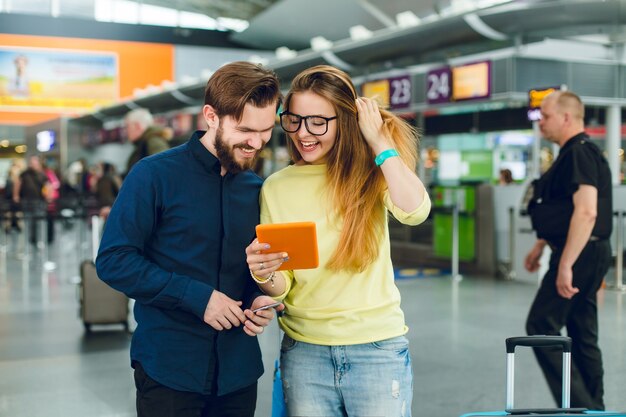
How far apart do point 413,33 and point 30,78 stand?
20512mm

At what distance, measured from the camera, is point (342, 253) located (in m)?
1.81

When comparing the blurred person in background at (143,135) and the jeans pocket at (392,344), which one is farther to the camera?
the blurred person in background at (143,135)

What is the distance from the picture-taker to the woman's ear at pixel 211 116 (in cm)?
185

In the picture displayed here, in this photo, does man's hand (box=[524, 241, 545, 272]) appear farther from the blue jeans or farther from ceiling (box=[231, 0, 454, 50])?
ceiling (box=[231, 0, 454, 50])

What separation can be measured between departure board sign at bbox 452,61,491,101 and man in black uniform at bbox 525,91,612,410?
6635mm

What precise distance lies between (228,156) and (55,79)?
2902 cm

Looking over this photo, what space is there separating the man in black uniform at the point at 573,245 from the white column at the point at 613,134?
8587mm

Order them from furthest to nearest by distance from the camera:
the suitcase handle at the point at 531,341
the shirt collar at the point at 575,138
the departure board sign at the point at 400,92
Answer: the departure board sign at the point at 400,92
the shirt collar at the point at 575,138
the suitcase handle at the point at 531,341

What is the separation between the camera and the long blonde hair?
6.00 feet

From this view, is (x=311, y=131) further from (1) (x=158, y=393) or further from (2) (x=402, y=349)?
(1) (x=158, y=393)

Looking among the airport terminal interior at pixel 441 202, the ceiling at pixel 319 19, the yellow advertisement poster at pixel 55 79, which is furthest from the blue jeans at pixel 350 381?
the yellow advertisement poster at pixel 55 79

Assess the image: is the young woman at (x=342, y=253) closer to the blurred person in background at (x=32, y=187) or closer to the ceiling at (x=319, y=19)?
the blurred person in background at (x=32, y=187)

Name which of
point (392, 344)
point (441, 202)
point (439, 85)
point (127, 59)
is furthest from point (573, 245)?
point (127, 59)

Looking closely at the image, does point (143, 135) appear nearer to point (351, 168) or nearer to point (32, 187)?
point (351, 168)
